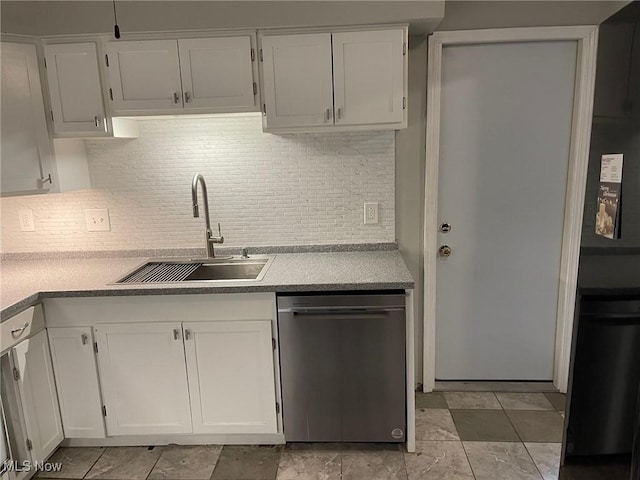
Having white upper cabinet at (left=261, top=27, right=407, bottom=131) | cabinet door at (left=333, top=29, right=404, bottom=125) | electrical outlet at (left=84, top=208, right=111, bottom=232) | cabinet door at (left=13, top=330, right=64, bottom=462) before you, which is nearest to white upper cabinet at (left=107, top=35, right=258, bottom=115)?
white upper cabinet at (left=261, top=27, right=407, bottom=131)

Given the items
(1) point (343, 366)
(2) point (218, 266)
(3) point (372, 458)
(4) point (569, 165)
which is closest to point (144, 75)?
(2) point (218, 266)

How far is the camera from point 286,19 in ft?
6.99

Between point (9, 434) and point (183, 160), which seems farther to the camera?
point (183, 160)

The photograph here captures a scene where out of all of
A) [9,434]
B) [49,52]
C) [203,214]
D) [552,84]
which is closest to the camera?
[9,434]

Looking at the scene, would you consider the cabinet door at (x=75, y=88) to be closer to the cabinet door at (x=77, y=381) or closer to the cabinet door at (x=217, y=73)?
the cabinet door at (x=217, y=73)

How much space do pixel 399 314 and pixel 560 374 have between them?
1358mm

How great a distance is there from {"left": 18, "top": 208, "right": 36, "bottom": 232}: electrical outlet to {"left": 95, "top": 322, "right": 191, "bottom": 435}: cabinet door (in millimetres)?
943

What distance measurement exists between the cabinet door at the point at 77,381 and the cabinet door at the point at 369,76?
5.47 ft

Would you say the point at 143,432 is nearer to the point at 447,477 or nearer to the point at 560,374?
the point at 447,477

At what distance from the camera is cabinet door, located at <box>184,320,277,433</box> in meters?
2.15

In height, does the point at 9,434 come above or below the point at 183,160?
below

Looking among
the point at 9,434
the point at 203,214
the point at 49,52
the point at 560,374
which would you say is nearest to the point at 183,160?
the point at 203,214

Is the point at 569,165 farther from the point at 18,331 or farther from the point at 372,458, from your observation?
the point at 18,331

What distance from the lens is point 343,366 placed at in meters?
2.14
